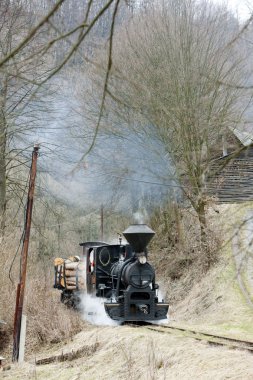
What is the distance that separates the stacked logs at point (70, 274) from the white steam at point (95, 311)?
779 millimetres

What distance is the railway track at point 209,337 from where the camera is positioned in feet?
31.8

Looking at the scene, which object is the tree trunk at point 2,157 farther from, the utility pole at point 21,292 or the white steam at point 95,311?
the utility pole at point 21,292

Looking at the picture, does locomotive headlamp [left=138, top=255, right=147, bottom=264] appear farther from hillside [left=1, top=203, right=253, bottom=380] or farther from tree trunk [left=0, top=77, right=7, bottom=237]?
tree trunk [left=0, top=77, right=7, bottom=237]

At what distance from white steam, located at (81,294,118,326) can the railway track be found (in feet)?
7.84

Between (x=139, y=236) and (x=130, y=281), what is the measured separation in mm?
1159

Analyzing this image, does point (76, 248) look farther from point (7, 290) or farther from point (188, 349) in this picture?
point (188, 349)

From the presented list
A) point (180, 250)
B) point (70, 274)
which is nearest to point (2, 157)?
point (70, 274)

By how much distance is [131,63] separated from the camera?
2127 cm

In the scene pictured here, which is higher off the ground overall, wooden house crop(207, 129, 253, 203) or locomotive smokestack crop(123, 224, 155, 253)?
wooden house crop(207, 129, 253, 203)

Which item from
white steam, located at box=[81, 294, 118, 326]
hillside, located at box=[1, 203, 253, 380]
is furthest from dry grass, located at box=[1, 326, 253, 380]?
white steam, located at box=[81, 294, 118, 326]

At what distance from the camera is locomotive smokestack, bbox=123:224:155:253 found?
48.7 ft

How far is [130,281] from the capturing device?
1461 centimetres

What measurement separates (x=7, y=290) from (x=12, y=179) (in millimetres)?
5452

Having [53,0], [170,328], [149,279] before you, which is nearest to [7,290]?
[149,279]
